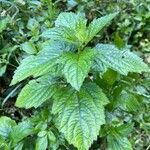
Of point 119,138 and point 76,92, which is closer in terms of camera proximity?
point 76,92

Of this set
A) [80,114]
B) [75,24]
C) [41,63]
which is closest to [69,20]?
[75,24]

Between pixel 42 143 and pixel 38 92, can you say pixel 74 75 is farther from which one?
pixel 42 143

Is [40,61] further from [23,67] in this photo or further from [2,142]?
[2,142]

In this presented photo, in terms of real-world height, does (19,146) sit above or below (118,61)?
below

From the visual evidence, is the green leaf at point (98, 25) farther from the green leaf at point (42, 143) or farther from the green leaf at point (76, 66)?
the green leaf at point (42, 143)

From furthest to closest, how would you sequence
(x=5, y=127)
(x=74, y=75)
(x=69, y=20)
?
(x=5, y=127), (x=69, y=20), (x=74, y=75)

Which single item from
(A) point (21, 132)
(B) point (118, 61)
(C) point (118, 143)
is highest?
(B) point (118, 61)

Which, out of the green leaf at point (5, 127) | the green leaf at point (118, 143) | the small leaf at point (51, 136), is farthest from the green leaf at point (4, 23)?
the green leaf at point (118, 143)
